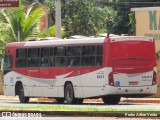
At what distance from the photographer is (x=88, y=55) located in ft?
101

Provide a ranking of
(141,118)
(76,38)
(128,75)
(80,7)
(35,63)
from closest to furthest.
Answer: (141,118) → (128,75) → (76,38) → (35,63) → (80,7)

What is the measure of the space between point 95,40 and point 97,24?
37.8 m

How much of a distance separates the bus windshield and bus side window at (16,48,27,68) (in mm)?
6492

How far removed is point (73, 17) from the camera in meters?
65.2

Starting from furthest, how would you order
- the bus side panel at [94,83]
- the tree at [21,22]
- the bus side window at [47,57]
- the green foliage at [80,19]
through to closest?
the green foliage at [80,19]
the tree at [21,22]
the bus side window at [47,57]
the bus side panel at [94,83]

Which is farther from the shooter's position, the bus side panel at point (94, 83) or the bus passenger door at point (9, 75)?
the bus passenger door at point (9, 75)

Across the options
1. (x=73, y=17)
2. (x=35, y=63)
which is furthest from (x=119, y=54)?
(x=73, y=17)

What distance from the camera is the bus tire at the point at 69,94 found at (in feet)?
103

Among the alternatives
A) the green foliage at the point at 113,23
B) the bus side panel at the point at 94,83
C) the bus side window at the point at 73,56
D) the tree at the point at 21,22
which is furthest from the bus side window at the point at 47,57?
the green foliage at the point at 113,23

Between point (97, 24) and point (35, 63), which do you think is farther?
point (97, 24)

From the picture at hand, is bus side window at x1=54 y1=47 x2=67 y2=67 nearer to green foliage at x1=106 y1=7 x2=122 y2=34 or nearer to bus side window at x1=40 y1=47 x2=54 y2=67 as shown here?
bus side window at x1=40 y1=47 x2=54 y2=67

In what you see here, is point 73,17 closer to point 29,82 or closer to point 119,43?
point 29,82

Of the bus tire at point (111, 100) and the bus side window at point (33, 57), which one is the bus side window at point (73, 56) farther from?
the bus side window at point (33, 57)

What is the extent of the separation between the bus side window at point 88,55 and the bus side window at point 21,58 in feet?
15.7
